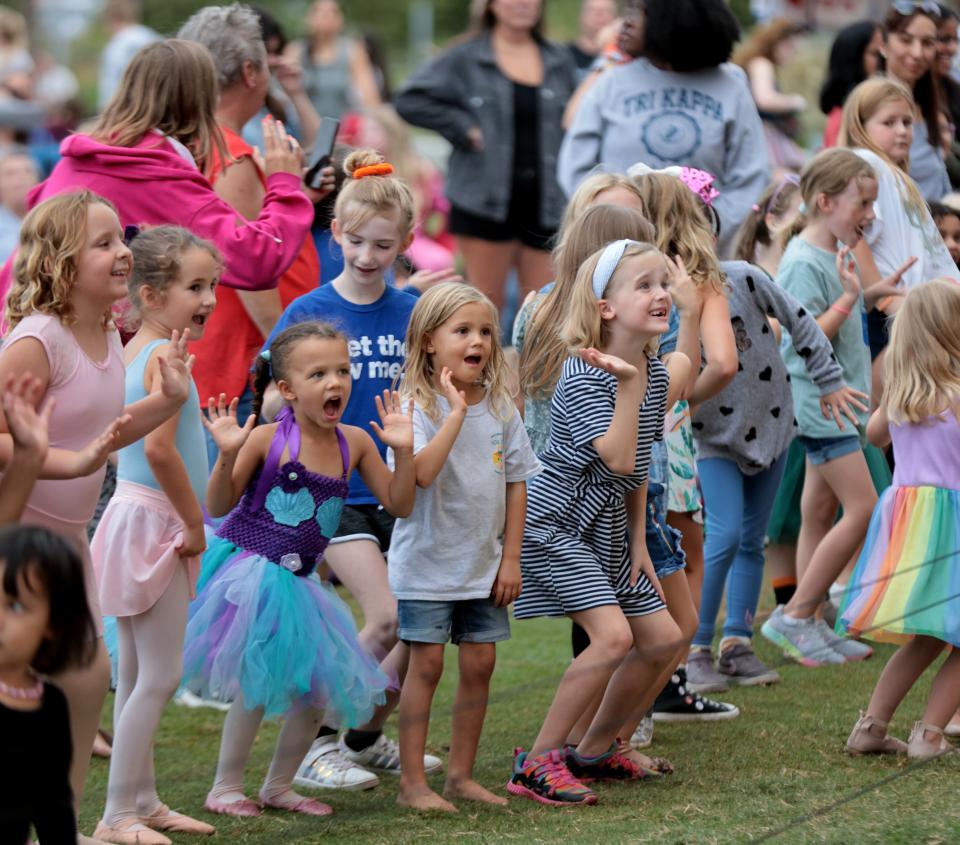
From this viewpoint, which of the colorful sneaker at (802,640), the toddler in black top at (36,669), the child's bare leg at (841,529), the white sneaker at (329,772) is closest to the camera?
the toddler in black top at (36,669)

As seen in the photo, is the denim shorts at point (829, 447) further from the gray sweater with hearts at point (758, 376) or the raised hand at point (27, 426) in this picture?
the raised hand at point (27, 426)

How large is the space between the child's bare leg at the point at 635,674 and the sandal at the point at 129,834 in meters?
1.26

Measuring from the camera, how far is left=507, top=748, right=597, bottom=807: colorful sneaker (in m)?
4.51

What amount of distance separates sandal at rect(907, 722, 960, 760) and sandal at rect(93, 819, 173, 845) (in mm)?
2174

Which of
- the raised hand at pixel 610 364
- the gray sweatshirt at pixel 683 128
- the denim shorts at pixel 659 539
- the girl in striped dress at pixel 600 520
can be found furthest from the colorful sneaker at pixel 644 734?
the gray sweatshirt at pixel 683 128

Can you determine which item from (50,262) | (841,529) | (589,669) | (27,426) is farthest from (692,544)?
(27,426)

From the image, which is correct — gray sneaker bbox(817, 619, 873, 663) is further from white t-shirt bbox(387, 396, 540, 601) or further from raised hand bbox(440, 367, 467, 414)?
raised hand bbox(440, 367, 467, 414)

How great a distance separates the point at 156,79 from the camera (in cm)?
503

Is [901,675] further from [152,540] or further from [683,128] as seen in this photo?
[683,128]

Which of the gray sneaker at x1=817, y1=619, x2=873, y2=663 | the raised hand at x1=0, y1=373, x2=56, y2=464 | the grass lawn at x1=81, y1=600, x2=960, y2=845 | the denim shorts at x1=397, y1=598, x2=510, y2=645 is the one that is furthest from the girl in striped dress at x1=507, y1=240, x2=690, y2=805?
the gray sneaker at x1=817, y1=619, x2=873, y2=663

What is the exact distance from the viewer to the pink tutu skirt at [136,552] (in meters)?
4.24

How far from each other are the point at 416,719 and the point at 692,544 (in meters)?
1.53

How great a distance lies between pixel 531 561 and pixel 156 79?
1.87 metres

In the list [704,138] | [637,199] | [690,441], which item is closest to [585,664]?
[690,441]
